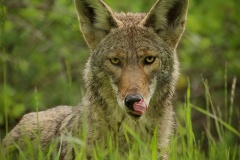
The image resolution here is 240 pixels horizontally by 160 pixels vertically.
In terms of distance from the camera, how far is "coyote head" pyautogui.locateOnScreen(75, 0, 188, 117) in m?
5.94

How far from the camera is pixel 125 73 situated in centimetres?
595

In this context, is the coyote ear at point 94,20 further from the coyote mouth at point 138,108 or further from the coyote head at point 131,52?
the coyote mouth at point 138,108

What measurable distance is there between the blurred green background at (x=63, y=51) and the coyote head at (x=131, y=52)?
3.77 m

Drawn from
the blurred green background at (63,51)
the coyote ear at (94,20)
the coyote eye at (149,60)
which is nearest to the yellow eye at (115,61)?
the coyote eye at (149,60)

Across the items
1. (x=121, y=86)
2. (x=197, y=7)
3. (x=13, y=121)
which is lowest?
(x=13, y=121)

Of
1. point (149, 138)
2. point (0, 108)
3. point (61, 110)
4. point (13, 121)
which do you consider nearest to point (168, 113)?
point (149, 138)

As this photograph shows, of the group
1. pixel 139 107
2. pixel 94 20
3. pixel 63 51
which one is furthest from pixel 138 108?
pixel 63 51

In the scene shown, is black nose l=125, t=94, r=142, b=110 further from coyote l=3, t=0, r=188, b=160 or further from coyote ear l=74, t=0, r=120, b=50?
coyote ear l=74, t=0, r=120, b=50

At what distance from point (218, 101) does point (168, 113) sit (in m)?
6.81

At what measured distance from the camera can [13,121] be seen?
11984 millimetres

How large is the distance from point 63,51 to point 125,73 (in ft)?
16.3

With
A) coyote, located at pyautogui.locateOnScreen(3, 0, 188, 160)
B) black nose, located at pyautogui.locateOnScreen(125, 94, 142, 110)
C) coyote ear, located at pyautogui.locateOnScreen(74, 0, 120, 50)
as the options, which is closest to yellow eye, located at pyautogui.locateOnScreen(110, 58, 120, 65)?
coyote, located at pyautogui.locateOnScreen(3, 0, 188, 160)

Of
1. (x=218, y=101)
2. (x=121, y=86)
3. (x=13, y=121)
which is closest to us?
(x=121, y=86)

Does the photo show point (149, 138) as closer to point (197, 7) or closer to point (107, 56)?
point (107, 56)
